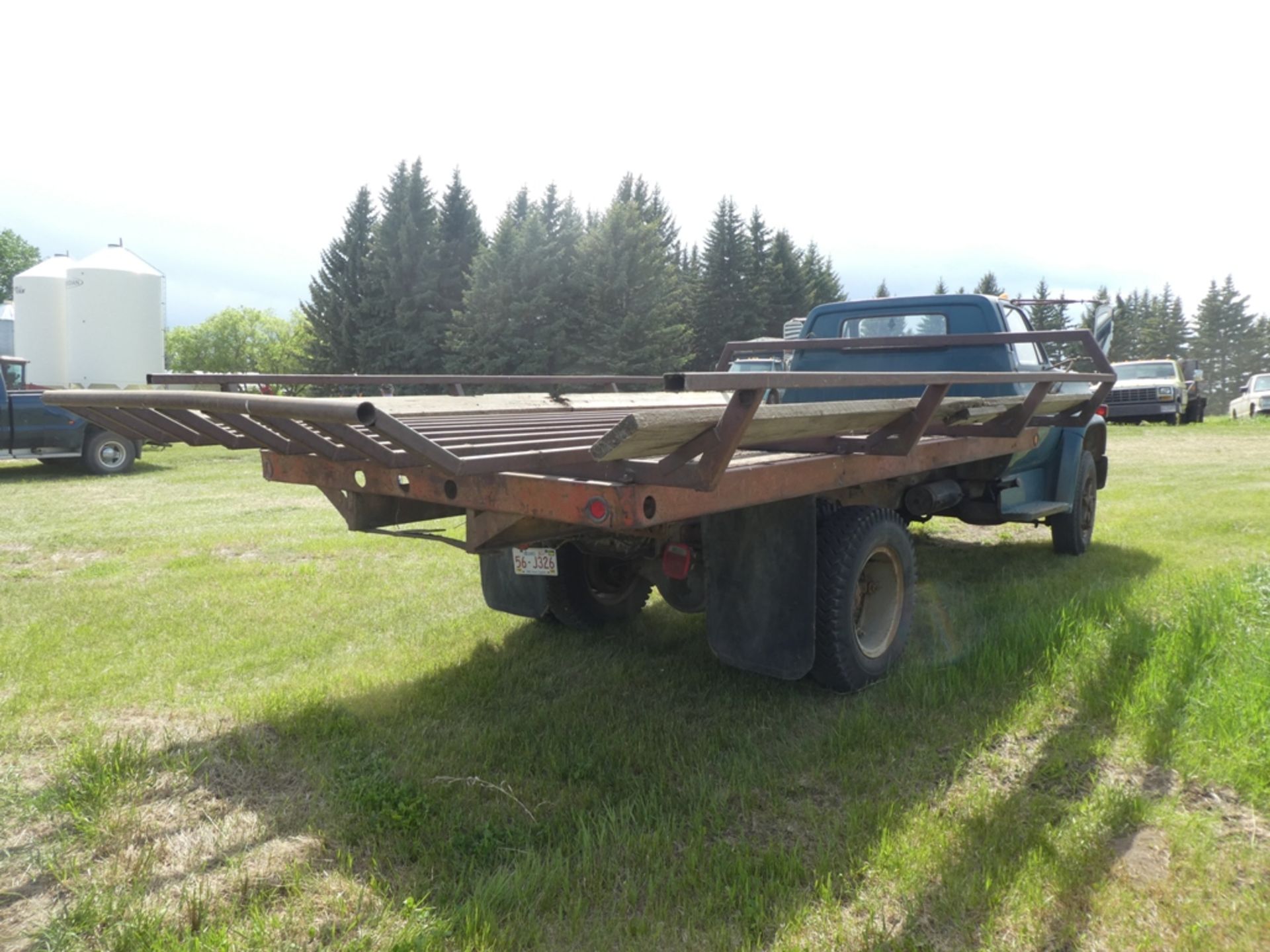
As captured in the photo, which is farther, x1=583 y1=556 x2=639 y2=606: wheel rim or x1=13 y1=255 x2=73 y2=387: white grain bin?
x1=13 y1=255 x2=73 y2=387: white grain bin

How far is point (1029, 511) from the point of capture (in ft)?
18.7

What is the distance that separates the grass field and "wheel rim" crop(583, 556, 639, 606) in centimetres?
19

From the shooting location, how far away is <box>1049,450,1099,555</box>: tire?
6449 mm

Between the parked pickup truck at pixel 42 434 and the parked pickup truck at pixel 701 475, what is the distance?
10.1 metres

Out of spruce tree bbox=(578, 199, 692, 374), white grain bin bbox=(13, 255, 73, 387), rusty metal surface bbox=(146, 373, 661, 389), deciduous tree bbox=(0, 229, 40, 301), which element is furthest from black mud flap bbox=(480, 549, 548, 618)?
deciduous tree bbox=(0, 229, 40, 301)

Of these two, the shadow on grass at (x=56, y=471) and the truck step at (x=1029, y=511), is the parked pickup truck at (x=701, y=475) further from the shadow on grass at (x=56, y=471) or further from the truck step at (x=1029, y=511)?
the shadow on grass at (x=56, y=471)

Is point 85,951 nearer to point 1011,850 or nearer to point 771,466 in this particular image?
point 771,466

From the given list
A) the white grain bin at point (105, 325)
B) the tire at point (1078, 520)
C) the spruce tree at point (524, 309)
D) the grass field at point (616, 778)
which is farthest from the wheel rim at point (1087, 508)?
the spruce tree at point (524, 309)

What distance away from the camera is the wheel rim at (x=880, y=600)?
402 centimetres

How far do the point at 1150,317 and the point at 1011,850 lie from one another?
98.0 meters

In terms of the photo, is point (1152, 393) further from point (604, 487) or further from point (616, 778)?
point (604, 487)

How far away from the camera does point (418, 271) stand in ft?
132

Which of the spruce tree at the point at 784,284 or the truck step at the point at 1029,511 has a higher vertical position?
the spruce tree at the point at 784,284

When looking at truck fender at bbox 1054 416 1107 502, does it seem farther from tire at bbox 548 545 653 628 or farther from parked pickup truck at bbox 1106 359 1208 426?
parked pickup truck at bbox 1106 359 1208 426
